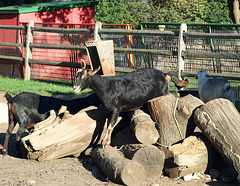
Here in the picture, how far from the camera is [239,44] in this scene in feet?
34.5

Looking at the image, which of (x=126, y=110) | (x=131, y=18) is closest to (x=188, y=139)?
(x=126, y=110)

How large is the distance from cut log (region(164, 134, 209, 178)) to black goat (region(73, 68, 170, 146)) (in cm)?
98

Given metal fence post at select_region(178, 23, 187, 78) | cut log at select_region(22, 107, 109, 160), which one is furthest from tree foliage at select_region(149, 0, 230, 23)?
cut log at select_region(22, 107, 109, 160)

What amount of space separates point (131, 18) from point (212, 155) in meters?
17.1

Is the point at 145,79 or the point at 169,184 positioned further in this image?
the point at 145,79

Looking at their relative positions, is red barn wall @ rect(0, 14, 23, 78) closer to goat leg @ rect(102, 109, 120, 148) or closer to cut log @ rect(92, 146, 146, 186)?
goat leg @ rect(102, 109, 120, 148)

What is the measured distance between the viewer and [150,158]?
5.90 m

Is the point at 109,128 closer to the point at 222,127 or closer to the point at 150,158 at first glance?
the point at 150,158

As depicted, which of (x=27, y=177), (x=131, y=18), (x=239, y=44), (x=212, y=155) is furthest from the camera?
(x=131, y=18)

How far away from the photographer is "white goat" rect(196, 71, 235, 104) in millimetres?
8659

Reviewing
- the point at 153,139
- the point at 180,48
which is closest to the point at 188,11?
the point at 180,48

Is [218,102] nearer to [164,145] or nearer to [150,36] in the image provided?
[164,145]

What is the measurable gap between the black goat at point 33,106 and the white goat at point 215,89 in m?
2.77

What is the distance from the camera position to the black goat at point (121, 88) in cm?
627
